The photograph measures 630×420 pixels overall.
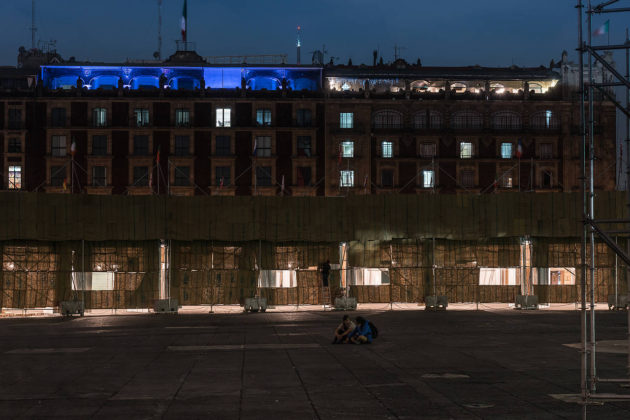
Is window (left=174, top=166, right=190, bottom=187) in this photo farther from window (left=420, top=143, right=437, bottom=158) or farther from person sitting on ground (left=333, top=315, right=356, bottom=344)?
person sitting on ground (left=333, top=315, right=356, bottom=344)

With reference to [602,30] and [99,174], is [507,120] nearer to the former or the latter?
[99,174]

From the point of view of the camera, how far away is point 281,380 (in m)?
18.9

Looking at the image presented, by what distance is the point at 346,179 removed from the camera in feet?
275

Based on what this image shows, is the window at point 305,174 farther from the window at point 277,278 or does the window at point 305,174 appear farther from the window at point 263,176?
the window at point 277,278

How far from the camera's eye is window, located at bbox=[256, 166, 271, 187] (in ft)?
274

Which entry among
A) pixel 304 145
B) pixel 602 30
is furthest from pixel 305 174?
pixel 602 30

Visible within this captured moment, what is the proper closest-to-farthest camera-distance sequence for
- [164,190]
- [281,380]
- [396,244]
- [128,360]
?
[281,380] < [128,360] < [396,244] < [164,190]

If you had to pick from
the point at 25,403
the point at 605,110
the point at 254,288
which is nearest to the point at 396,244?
the point at 254,288

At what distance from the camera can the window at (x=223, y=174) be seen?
274 feet

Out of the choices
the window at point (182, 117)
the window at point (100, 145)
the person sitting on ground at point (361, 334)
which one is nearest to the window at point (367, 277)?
the person sitting on ground at point (361, 334)

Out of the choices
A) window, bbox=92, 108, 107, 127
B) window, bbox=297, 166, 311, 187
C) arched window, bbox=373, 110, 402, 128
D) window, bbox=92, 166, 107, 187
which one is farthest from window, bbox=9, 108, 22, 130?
arched window, bbox=373, 110, 402, 128

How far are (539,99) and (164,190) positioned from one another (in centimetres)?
3866

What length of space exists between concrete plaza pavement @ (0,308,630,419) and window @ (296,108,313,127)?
168ft

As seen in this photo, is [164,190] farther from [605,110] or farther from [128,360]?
[128,360]
